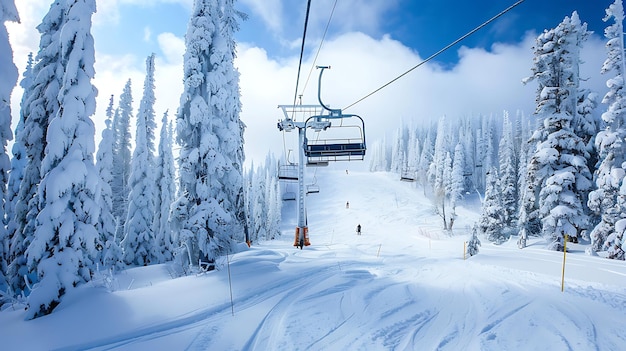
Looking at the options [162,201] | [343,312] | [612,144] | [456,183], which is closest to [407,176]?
[456,183]

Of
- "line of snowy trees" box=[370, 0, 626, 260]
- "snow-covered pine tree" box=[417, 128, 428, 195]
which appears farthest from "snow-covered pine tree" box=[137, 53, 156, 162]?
"snow-covered pine tree" box=[417, 128, 428, 195]

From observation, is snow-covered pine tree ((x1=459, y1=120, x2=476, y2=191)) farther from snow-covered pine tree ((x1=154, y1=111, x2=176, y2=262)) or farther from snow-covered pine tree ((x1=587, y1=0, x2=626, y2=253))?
snow-covered pine tree ((x1=154, y1=111, x2=176, y2=262))

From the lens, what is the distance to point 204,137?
12930 millimetres

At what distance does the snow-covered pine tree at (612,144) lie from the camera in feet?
52.9

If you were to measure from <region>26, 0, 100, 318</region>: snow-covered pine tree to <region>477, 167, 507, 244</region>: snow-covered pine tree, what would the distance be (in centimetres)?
3994

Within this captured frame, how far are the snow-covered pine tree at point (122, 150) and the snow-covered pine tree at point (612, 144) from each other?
44800 millimetres

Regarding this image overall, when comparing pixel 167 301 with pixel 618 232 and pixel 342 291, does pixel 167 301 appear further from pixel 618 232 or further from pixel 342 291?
pixel 618 232

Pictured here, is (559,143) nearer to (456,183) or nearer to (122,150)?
(456,183)

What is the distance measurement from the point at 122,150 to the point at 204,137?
107 ft

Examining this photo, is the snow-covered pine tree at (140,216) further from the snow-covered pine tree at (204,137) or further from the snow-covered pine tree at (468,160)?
the snow-covered pine tree at (468,160)

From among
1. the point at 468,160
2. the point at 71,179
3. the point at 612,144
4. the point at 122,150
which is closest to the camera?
the point at 71,179

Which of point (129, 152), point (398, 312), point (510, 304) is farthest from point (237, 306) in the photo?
point (129, 152)

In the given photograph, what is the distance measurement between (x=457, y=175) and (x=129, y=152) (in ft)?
191

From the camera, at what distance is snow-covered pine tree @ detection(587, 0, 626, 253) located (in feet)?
52.9
